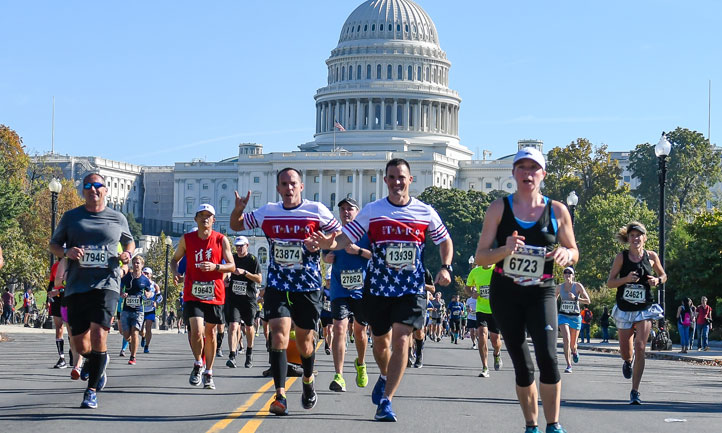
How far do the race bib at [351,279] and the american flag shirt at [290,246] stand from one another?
8.95ft

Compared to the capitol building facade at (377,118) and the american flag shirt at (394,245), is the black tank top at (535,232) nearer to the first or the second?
the american flag shirt at (394,245)

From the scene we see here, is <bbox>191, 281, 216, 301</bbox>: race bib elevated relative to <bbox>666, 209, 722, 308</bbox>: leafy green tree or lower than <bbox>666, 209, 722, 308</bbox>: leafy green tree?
lower

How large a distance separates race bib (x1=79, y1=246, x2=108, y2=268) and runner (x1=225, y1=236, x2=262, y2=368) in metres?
7.21

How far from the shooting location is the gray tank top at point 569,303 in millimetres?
23359

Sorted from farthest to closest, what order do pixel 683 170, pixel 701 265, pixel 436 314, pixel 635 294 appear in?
pixel 683 170
pixel 701 265
pixel 436 314
pixel 635 294

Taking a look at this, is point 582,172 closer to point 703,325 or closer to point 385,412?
point 703,325

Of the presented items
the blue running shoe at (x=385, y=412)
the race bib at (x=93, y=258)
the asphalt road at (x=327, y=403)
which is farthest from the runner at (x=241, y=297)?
the blue running shoe at (x=385, y=412)

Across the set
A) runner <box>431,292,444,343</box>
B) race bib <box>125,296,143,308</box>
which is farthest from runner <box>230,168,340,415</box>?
runner <box>431,292,444,343</box>

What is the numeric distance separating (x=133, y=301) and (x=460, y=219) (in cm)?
12066

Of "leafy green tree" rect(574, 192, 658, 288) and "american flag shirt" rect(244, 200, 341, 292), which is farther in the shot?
"leafy green tree" rect(574, 192, 658, 288)

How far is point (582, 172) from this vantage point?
108 m

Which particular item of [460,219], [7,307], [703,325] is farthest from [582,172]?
[703,325]

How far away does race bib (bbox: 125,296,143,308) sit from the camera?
23.4 m

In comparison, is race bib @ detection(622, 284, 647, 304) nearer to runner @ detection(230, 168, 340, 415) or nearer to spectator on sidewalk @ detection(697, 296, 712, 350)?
runner @ detection(230, 168, 340, 415)
